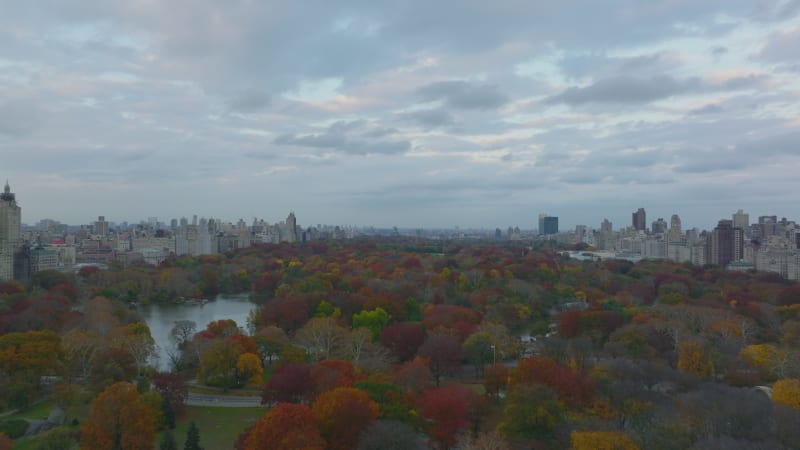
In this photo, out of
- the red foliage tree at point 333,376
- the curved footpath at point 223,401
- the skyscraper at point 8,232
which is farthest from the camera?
the skyscraper at point 8,232

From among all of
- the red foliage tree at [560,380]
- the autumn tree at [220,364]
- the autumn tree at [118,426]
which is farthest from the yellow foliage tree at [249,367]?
the red foliage tree at [560,380]

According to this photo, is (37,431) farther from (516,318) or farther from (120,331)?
(516,318)

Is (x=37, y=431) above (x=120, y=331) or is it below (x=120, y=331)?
below

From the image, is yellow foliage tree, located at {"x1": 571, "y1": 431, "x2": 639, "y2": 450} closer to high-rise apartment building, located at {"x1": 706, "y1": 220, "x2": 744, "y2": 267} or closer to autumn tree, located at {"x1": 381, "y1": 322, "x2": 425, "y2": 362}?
autumn tree, located at {"x1": 381, "y1": 322, "x2": 425, "y2": 362}

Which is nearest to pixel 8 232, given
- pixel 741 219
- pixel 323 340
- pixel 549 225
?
pixel 323 340

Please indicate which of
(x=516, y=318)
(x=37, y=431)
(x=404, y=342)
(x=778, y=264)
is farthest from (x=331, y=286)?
(x=778, y=264)

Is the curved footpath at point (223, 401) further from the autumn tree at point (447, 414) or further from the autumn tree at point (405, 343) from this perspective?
the autumn tree at point (405, 343)
